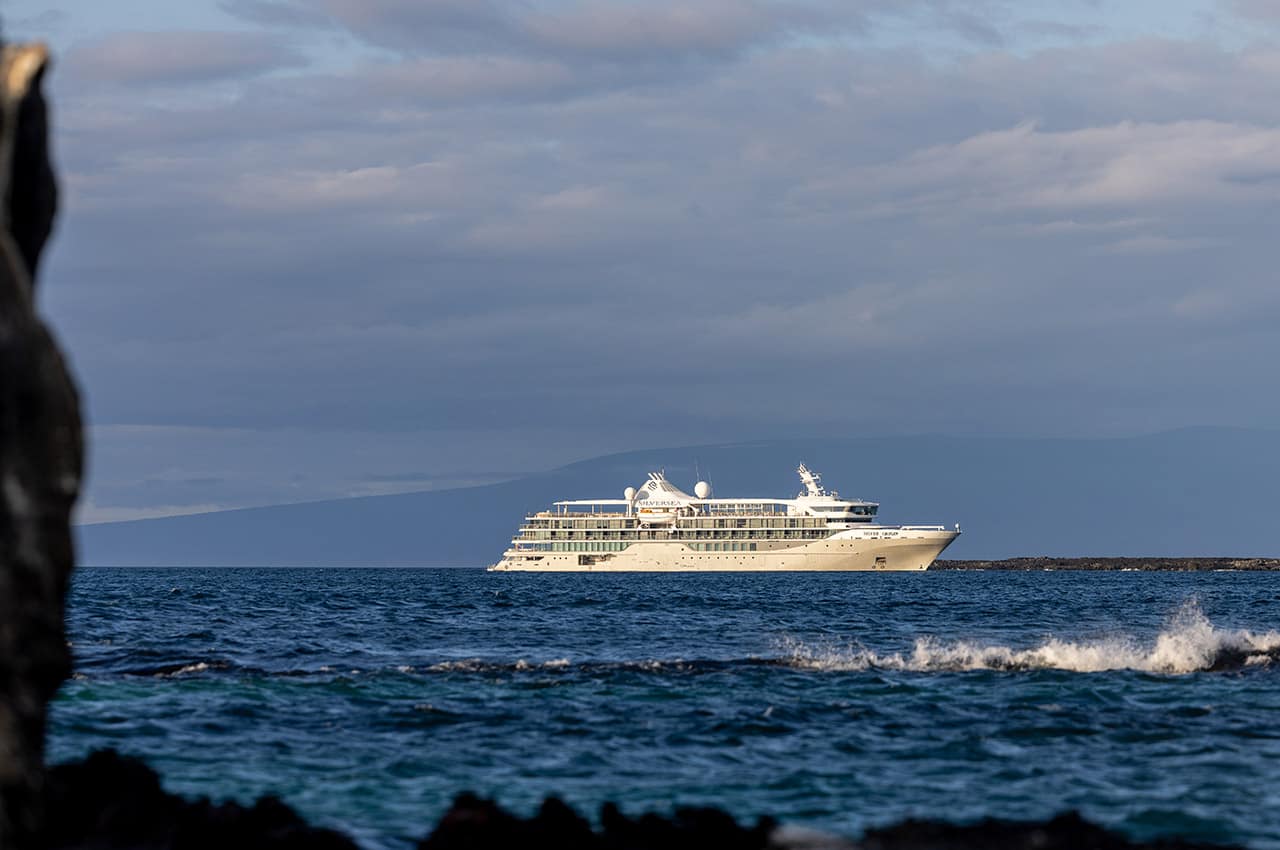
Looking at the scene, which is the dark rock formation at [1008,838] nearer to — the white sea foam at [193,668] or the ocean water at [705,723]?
the ocean water at [705,723]

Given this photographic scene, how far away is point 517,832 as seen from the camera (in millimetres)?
10656

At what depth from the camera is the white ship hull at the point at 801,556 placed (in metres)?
146

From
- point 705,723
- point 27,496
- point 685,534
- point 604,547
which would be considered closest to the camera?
point 27,496

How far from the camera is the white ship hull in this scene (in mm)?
146125

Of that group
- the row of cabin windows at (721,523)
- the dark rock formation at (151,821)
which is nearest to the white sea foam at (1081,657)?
the dark rock formation at (151,821)

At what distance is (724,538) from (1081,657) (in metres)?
126

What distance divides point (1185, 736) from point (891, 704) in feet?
15.9

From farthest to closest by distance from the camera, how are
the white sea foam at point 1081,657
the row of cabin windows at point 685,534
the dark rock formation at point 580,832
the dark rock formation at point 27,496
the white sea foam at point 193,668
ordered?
1. the row of cabin windows at point 685,534
2. the white sea foam at point 1081,657
3. the white sea foam at point 193,668
4. the dark rock formation at point 580,832
5. the dark rock formation at point 27,496

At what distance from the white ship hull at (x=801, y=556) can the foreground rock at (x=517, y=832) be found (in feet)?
446

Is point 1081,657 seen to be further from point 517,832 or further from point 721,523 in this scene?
point 721,523

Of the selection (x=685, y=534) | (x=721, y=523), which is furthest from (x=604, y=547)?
(x=721, y=523)

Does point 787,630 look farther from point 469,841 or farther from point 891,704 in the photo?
point 469,841

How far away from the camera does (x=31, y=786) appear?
317 inches

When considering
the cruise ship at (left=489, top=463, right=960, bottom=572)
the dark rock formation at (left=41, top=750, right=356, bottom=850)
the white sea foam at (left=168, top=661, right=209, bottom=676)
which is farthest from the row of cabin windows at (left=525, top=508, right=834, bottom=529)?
the dark rock formation at (left=41, top=750, right=356, bottom=850)
